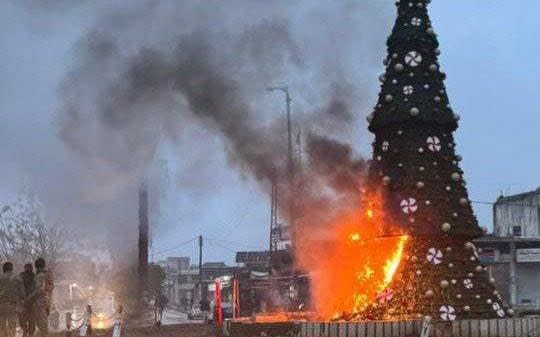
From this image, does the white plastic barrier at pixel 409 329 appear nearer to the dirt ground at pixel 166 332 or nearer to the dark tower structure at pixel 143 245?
the dirt ground at pixel 166 332

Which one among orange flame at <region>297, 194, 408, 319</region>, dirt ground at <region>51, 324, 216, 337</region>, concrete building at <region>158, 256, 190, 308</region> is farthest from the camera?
concrete building at <region>158, 256, 190, 308</region>

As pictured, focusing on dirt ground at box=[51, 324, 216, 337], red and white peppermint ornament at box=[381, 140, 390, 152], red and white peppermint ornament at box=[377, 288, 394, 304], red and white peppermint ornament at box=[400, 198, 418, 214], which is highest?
red and white peppermint ornament at box=[381, 140, 390, 152]

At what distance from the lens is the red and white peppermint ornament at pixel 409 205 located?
14.1 m

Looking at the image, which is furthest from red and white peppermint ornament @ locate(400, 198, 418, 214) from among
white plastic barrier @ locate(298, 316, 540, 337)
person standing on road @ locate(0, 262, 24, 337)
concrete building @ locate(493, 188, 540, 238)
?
concrete building @ locate(493, 188, 540, 238)

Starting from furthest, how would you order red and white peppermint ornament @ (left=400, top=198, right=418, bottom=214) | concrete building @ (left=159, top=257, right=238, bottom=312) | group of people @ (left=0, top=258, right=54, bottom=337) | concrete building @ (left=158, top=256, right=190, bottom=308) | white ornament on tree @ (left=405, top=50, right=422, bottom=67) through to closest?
concrete building @ (left=158, top=256, right=190, bottom=308) < concrete building @ (left=159, top=257, right=238, bottom=312) < white ornament on tree @ (left=405, top=50, right=422, bottom=67) < red and white peppermint ornament @ (left=400, top=198, right=418, bottom=214) < group of people @ (left=0, top=258, right=54, bottom=337)

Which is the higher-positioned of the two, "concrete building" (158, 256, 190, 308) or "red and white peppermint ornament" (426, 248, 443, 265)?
"red and white peppermint ornament" (426, 248, 443, 265)

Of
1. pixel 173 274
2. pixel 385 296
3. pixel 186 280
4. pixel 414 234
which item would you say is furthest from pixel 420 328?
pixel 173 274

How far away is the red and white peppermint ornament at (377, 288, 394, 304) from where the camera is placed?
13531 millimetres

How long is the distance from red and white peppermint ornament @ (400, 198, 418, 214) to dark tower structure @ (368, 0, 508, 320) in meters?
0.02

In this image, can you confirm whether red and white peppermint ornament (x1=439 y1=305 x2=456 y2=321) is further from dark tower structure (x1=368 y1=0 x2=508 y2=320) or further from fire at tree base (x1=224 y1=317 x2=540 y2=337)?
fire at tree base (x1=224 y1=317 x2=540 y2=337)

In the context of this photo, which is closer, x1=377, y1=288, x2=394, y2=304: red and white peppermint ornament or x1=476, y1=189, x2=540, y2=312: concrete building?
x1=377, y1=288, x2=394, y2=304: red and white peppermint ornament

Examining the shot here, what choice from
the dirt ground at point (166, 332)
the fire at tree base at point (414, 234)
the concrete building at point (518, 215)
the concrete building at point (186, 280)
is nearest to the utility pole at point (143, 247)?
the dirt ground at point (166, 332)

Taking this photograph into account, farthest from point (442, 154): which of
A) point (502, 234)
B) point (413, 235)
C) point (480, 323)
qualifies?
point (502, 234)

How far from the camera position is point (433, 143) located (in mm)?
14547
